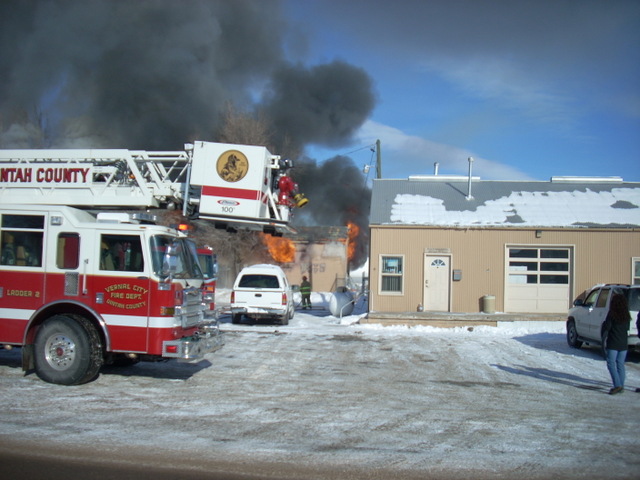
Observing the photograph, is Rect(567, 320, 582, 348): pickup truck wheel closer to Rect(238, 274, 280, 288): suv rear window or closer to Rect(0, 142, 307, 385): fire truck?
Rect(238, 274, 280, 288): suv rear window

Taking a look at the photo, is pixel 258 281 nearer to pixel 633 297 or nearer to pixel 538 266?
pixel 538 266

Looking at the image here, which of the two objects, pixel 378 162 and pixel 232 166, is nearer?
pixel 232 166

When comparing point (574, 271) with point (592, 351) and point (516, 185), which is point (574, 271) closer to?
point (516, 185)

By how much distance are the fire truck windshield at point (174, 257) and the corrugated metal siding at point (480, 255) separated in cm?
1067

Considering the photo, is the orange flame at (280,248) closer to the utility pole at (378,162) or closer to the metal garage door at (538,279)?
the utility pole at (378,162)

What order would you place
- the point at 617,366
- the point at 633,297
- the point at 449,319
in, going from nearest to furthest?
1. the point at 617,366
2. the point at 633,297
3. the point at 449,319

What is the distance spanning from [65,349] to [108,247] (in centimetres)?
151

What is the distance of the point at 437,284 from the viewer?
757 inches

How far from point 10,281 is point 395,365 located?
6609 mm

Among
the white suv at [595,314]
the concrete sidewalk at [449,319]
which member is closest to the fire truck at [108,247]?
the white suv at [595,314]

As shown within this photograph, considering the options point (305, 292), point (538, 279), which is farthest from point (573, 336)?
point (305, 292)

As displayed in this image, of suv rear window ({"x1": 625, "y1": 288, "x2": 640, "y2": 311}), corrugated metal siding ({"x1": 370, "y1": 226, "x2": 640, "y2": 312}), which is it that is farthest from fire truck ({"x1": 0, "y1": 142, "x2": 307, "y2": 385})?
corrugated metal siding ({"x1": 370, "y1": 226, "x2": 640, "y2": 312})

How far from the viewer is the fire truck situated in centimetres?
818

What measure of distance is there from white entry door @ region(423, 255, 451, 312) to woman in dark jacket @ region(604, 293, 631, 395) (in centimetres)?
1022
